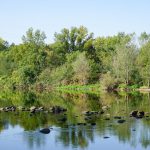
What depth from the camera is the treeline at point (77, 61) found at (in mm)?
75938

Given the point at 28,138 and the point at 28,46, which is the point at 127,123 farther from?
the point at 28,46

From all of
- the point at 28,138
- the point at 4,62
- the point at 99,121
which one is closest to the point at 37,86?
the point at 4,62

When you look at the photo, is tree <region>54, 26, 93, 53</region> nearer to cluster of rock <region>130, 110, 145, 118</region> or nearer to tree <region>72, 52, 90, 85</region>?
tree <region>72, 52, 90, 85</region>

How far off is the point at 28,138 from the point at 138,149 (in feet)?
23.4

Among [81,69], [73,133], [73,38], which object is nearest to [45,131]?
[73,133]

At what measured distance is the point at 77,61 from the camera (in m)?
83.8

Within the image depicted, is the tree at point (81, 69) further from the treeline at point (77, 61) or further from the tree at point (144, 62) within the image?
the tree at point (144, 62)

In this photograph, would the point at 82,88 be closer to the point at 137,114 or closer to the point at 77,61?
the point at 77,61

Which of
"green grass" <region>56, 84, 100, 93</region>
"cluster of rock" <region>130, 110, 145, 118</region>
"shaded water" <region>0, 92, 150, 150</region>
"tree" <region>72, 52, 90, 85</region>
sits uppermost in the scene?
"tree" <region>72, 52, 90, 85</region>

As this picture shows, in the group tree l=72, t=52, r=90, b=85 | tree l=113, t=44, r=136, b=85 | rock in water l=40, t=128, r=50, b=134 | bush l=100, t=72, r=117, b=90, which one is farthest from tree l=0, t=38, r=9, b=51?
rock in water l=40, t=128, r=50, b=134

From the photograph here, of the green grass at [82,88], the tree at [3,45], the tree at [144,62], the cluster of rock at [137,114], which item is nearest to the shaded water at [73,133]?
the cluster of rock at [137,114]

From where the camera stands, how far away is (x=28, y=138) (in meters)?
26.4

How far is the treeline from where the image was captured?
75.9 meters

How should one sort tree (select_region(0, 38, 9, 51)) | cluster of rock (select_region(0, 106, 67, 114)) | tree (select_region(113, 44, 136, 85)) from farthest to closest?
tree (select_region(0, 38, 9, 51)) → tree (select_region(113, 44, 136, 85)) → cluster of rock (select_region(0, 106, 67, 114))
